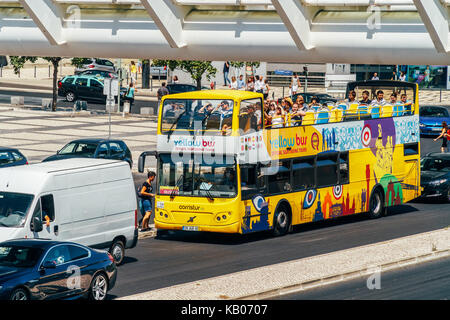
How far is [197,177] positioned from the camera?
75.9 feet

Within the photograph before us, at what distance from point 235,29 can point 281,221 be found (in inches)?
254

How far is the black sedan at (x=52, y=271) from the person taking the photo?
14922mm

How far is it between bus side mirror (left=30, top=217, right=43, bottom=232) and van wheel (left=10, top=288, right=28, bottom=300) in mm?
3344

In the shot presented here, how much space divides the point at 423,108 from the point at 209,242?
27544 millimetres

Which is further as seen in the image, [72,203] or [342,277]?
[72,203]

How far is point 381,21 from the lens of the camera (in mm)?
18547

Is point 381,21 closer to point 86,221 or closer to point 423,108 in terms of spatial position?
point 86,221

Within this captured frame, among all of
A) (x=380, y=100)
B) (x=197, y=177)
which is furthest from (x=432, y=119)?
(x=197, y=177)

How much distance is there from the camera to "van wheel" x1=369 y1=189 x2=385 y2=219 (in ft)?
91.1

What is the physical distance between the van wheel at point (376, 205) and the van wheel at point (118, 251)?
9.74 m

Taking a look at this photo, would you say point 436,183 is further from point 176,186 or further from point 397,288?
point 397,288

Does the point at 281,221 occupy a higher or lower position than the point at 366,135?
lower

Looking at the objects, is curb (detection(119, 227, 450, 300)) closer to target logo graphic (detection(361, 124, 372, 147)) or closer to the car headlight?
target logo graphic (detection(361, 124, 372, 147))
